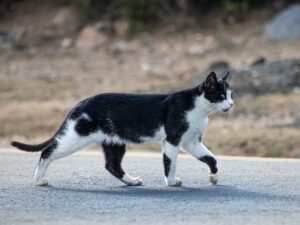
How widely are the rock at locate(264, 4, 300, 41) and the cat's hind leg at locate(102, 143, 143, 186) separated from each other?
44.1 feet

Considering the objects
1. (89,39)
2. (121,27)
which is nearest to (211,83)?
(89,39)

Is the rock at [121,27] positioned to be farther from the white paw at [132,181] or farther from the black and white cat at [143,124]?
the white paw at [132,181]

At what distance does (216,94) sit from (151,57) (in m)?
14.1

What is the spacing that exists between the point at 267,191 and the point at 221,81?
139cm

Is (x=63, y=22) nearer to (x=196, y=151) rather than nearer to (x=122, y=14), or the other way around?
(x=122, y=14)

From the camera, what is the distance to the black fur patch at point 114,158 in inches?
408

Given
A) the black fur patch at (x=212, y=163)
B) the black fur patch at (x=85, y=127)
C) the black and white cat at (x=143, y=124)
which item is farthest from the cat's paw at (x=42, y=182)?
the black fur patch at (x=212, y=163)

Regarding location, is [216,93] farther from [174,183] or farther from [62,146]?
[62,146]

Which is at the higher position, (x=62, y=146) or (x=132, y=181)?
(x=62, y=146)

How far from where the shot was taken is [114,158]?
34.1 feet

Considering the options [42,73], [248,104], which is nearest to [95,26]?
[42,73]

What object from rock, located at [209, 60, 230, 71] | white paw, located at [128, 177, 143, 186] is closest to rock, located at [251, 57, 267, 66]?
rock, located at [209, 60, 230, 71]

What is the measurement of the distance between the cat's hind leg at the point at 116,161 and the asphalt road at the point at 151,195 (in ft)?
0.51

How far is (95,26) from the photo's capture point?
85.9ft
